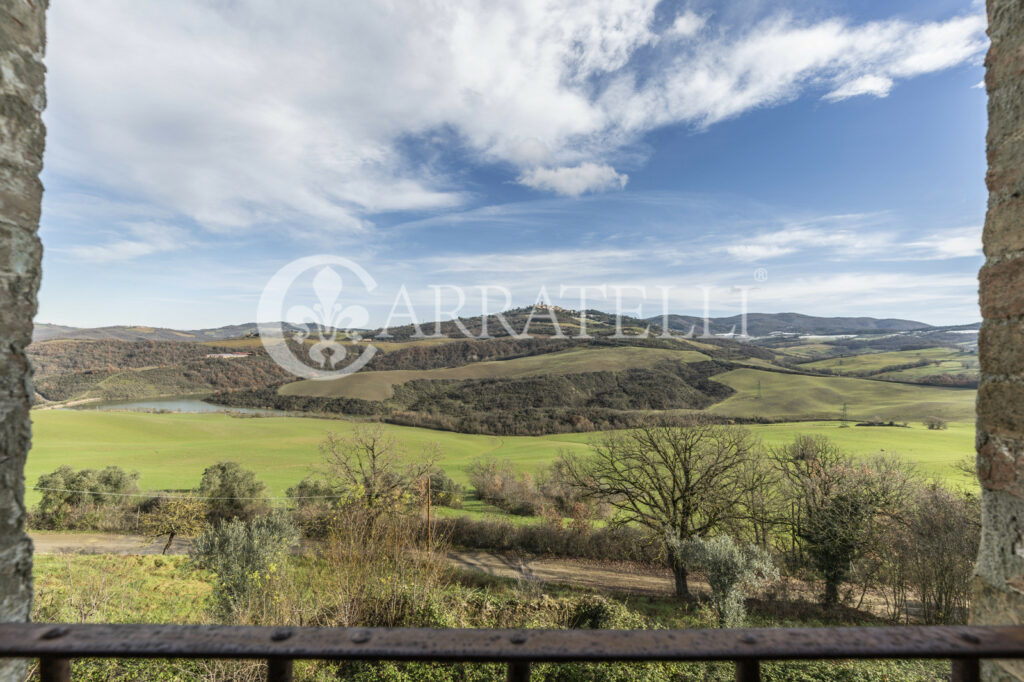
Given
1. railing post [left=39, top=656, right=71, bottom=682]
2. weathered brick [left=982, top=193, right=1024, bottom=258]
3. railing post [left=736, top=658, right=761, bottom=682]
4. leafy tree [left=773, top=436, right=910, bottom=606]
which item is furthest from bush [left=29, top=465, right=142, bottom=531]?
leafy tree [left=773, top=436, right=910, bottom=606]

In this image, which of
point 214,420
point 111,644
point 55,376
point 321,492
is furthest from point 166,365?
point 111,644

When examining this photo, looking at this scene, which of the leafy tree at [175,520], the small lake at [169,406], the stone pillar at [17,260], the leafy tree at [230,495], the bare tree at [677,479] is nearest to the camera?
the stone pillar at [17,260]

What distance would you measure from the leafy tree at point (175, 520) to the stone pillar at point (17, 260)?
2277 centimetres

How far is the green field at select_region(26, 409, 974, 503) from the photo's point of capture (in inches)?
1254

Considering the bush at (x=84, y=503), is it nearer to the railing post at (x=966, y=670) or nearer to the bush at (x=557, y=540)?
the bush at (x=557, y=540)

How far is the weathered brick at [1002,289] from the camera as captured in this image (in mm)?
1711

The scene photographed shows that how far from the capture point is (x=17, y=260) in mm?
1728

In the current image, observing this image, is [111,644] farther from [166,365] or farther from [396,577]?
[166,365]

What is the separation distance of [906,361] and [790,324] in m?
107

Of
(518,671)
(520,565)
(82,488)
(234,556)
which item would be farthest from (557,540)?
(82,488)

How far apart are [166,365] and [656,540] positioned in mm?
74290

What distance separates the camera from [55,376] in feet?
178

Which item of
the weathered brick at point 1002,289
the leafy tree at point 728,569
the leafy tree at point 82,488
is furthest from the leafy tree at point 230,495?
the weathered brick at point 1002,289

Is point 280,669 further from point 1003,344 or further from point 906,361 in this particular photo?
point 906,361
